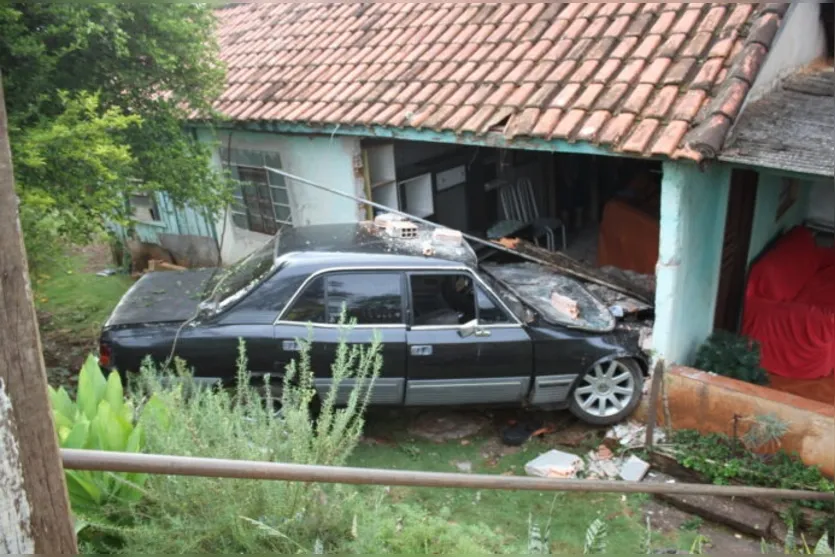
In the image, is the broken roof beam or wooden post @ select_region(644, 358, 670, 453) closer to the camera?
wooden post @ select_region(644, 358, 670, 453)

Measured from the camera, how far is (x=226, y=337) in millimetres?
5453

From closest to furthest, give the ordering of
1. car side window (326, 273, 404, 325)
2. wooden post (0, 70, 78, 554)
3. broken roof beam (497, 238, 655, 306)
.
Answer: wooden post (0, 70, 78, 554)
car side window (326, 273, 404, 325)
broken roof beam (497, 238, 655, 306)

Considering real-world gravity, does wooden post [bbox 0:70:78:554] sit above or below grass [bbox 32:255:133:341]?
above

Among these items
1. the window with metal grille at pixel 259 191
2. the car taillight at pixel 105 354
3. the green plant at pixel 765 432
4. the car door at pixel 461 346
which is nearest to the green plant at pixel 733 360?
the green plant at pixel 765 432

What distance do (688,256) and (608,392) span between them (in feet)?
4.94

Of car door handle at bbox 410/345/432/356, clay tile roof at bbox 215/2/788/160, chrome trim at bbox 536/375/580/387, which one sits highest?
clay tile roof at bbox 215/2/788/160

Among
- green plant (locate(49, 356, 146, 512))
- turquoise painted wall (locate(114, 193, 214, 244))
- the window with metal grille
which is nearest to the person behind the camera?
green plant (locate(49, 356, 146, 512))

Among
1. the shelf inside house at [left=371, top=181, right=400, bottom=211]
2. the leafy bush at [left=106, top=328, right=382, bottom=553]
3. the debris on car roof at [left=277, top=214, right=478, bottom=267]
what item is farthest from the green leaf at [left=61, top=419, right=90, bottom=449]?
the shelf inside house at [left=371, top=181, right=400, bottom=211]

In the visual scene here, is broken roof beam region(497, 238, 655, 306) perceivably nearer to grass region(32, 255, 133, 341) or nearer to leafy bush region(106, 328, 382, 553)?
leafy bush region(106, 328, 382, 553)

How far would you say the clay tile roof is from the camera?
5.58m

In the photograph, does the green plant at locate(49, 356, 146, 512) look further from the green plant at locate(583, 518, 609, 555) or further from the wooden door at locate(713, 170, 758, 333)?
the wooden door at locate(713, 170, 758, 333)

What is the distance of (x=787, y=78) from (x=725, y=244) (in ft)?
6.10

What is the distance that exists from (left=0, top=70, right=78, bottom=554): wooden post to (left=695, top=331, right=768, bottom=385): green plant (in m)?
6.09

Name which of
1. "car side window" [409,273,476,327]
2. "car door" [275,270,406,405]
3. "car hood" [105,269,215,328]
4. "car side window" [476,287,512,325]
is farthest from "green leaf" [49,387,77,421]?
"car side window" [476,287,512,325]
